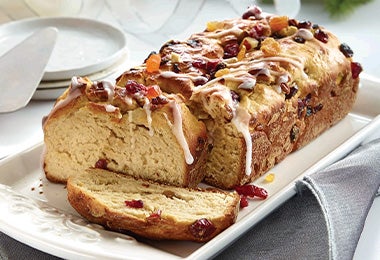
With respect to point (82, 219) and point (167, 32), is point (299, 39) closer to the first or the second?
point (82, 219)

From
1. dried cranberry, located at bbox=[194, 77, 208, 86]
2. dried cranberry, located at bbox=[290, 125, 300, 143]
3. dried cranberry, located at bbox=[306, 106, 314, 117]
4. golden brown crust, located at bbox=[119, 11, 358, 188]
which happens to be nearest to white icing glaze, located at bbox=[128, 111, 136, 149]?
golden brown crust, located at bbox=[119, 11, 358, 188]

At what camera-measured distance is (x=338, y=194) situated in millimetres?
3156

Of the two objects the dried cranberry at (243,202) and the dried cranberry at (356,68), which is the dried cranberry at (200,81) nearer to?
the dried cranberry at (243,202)

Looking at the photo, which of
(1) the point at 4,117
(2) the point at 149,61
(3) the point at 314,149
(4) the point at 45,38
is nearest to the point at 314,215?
(3) the point at 314,149

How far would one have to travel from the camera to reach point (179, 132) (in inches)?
125

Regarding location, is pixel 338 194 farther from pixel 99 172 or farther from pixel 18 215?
pixel 18 215

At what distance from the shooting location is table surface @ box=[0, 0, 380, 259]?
4.05 metres

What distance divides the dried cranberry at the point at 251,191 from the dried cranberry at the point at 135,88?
604mm

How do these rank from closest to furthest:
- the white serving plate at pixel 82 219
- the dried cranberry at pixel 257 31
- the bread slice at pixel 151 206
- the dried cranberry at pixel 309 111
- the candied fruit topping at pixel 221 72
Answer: the white serving plate at pixel 82 219, the bread slice at pixel 151 206, the candied fruit topping at pixel 221 72, the dried cranberry at pixel 309 111, the dried cranberry at pixel 257 31

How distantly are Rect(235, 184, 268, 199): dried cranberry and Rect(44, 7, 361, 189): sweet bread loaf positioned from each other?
0.14 ft

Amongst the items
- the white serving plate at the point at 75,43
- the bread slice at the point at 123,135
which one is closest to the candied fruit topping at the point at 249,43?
the bread slice at the point at 123,135

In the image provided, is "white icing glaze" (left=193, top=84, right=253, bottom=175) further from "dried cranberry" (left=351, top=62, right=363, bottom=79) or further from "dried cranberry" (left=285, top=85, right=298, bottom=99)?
"dried cranberry" (left=351, top=62, right=363, bottom=79)

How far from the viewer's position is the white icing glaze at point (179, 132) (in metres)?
3.17

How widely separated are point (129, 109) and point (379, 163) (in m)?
1.16
